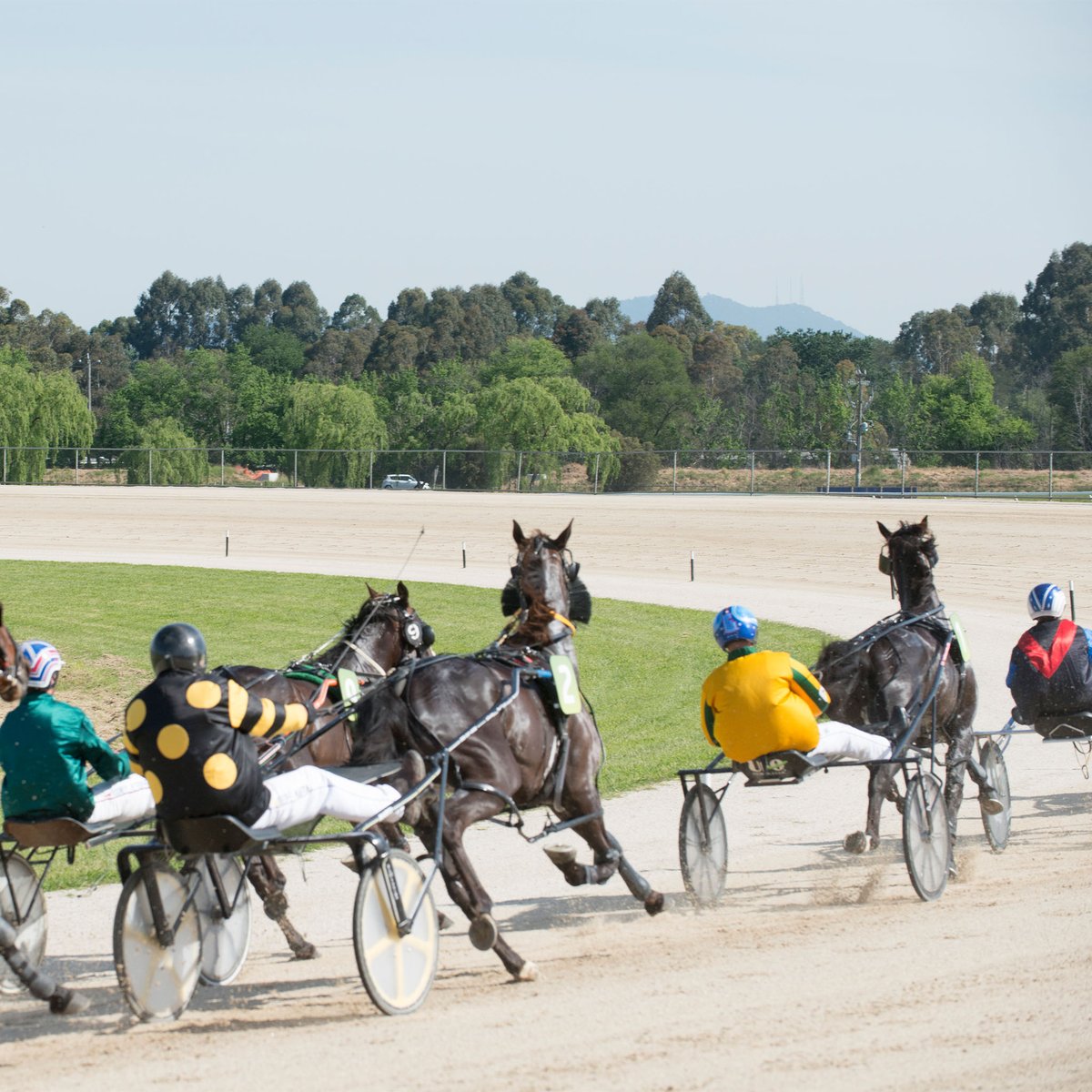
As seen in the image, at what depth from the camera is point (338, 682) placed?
7887 millimetres

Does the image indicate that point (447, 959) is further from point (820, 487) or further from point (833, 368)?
point (833, 368)

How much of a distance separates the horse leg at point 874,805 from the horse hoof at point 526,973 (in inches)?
110

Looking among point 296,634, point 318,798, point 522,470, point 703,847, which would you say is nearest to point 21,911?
point 318,798

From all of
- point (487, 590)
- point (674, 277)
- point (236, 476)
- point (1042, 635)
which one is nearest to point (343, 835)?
point (1042, 635)

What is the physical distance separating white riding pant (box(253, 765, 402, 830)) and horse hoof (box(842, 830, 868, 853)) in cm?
319

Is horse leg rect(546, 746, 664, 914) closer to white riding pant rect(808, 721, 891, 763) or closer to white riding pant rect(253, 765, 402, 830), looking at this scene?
white riding pant rect(808, 721, 891, 763)

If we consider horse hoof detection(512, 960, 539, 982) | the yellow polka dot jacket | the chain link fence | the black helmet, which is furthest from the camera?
the chain link fence

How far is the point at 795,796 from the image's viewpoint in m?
10.9

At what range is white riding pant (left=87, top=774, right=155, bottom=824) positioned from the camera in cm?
666

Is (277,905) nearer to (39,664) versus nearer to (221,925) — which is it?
(221,925)

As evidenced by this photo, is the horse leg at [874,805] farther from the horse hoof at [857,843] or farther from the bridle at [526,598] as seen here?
the bridle at [526,598]

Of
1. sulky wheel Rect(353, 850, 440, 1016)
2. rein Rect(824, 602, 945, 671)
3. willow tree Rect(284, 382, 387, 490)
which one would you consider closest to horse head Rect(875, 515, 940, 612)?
rein Rect(824, 602, 945, 671)

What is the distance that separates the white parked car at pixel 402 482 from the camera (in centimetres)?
5878

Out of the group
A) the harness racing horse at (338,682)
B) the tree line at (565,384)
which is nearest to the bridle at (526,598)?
the harness racing horse at (338,682)
